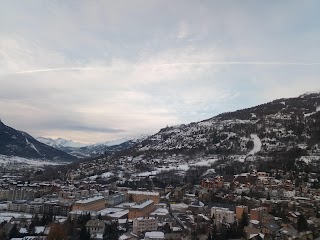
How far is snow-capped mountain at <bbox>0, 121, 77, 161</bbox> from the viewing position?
434 feet

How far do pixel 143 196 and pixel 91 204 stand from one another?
7.81 metres

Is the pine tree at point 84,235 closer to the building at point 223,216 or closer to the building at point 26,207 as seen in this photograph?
the building at point 223,216

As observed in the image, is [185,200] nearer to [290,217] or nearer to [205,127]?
[290,217]

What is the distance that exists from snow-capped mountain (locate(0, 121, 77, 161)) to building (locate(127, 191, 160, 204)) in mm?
95252

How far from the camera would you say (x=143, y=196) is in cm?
4231

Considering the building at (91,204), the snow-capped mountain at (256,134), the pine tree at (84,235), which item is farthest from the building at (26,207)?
the snow-capped mountain at (256,134)

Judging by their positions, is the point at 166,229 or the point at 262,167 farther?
the point at 262,167

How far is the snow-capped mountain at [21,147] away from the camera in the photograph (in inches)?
5207

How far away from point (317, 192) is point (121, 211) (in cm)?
2095

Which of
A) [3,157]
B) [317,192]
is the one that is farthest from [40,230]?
[3,157]

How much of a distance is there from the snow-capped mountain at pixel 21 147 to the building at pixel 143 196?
95252 millimetres

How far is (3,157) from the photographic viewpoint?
118 metres

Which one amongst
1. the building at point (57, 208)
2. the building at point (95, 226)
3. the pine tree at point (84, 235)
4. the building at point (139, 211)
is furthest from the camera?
the building at point (57, 208)

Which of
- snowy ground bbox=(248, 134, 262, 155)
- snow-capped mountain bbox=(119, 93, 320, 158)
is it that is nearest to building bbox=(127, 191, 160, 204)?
snow-capped mountain bbox=(119, 93, 320, 158)
